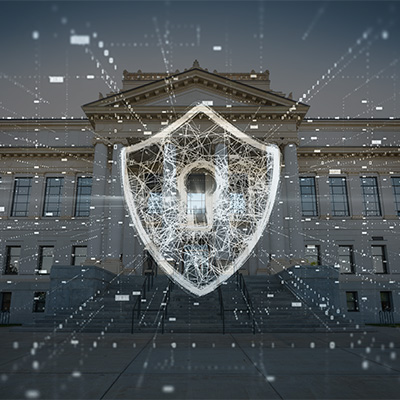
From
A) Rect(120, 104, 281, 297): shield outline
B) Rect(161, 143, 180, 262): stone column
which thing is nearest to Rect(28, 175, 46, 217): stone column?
Rect(120, 104, 281, 297): shield outline

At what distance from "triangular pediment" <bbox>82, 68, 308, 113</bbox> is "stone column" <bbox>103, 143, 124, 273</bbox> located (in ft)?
10.0

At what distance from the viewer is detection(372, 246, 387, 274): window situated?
29.5 m

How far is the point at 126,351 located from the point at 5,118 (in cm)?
2979

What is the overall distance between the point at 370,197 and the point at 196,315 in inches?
861

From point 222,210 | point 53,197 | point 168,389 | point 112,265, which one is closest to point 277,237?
point 222,210

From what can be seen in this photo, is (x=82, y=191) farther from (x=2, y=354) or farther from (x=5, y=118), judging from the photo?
(x=2, y=354)

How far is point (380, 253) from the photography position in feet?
98.5

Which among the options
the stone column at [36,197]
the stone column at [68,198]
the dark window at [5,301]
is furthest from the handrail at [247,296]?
the stone column at [36,197]

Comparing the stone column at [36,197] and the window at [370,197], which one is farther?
the window at [370,197]

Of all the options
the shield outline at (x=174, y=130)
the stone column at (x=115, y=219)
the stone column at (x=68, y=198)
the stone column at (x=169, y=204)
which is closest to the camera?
the stone column at (x=169, y=204)

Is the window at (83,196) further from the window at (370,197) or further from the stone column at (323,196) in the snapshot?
the window at (370,197)

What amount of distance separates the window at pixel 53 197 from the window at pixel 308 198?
18706mm

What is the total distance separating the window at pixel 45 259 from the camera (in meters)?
29.5

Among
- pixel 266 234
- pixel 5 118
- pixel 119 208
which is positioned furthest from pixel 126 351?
pixel 5 118
